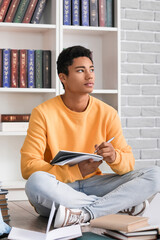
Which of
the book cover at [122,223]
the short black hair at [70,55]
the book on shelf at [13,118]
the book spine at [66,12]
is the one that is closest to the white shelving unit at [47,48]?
the book spine at [66,12]

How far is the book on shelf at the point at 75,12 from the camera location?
3.14 meters

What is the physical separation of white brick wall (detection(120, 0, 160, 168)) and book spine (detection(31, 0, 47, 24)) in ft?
2.50

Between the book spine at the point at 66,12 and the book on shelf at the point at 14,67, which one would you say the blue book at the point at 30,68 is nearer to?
the book on shelf at the point at 14,67

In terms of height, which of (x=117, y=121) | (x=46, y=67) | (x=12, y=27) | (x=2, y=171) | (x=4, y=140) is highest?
(x=12, y=27)

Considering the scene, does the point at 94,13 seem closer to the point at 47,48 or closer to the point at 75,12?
the point at 75,12

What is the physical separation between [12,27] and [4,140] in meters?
0.81

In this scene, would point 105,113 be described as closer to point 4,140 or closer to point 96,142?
point 96,142

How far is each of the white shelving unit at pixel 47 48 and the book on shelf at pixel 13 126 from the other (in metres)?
0.12

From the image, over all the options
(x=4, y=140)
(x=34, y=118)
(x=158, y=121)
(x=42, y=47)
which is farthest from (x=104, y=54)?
(x=34, y=118)

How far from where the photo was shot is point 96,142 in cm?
244

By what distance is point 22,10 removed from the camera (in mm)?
3094

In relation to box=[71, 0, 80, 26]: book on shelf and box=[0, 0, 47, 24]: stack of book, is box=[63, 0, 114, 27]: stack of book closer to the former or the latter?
box=[71, 0, 80, 26]: book on shelf

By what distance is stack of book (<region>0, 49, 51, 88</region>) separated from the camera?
307 centimetres

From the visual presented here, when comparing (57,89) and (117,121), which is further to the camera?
(57,89)
